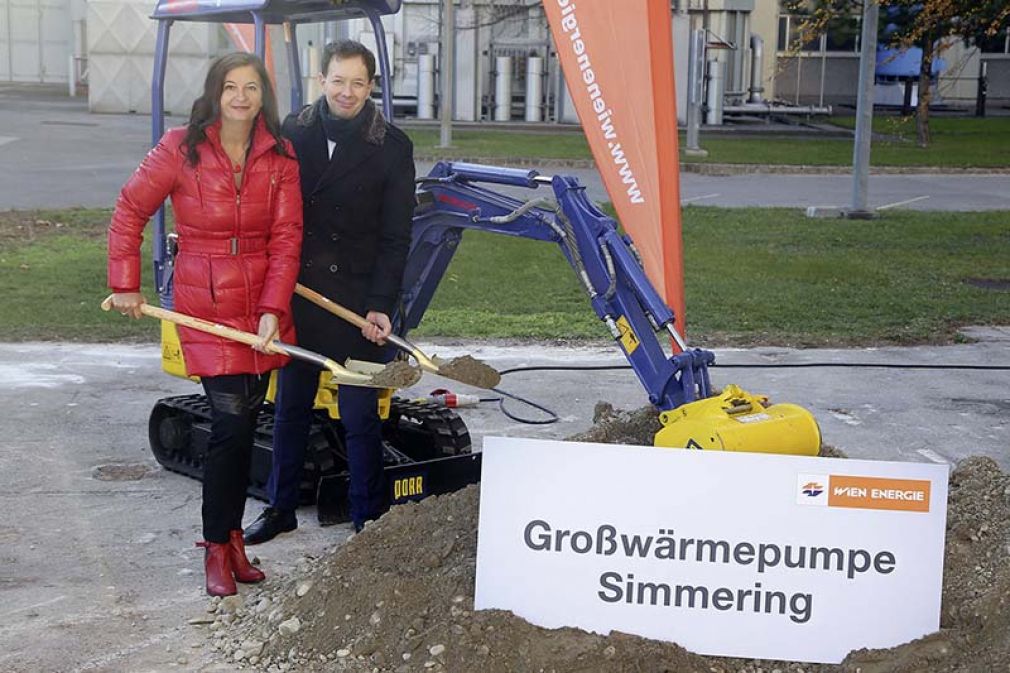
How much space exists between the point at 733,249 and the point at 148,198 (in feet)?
36.3

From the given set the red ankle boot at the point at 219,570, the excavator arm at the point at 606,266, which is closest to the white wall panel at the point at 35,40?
the excavator arm at the point at 606,266

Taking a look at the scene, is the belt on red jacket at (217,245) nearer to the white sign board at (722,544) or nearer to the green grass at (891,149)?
the white sign board at (722,544)

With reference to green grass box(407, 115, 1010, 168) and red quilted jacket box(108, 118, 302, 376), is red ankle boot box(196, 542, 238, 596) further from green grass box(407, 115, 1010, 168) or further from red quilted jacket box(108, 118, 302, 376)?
green grass box(407, 115, 1010, 168)

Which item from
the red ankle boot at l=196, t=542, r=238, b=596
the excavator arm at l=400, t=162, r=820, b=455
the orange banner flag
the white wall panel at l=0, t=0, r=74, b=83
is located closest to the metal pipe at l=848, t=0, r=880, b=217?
the orange banner flag

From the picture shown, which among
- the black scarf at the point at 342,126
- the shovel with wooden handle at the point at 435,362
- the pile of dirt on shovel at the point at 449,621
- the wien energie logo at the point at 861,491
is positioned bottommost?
the pile of dirt on shovel at the point at 449,621

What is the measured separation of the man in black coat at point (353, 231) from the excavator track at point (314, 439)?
61 centimetres

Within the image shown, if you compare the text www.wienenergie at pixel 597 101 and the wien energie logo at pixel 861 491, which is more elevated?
the text www.wienenergie at pixel 597 101

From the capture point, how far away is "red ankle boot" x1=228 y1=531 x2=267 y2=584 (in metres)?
5.75

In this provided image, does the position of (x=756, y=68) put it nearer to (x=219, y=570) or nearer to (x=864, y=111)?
(x=864, y=111)

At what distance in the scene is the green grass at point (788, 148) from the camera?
2670 cm

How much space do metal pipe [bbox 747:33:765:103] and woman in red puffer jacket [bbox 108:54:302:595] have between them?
36.9m

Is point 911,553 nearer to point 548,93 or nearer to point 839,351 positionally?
point 839,351

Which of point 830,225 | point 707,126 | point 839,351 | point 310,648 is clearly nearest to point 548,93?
point 707,126

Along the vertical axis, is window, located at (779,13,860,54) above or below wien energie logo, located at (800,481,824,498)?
above
